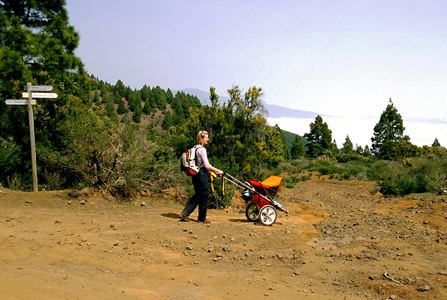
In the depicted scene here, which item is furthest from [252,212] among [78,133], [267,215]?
[78,133]

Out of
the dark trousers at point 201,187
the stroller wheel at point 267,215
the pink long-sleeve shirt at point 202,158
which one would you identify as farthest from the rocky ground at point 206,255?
the pink long-sleeve shirt at point 202,158

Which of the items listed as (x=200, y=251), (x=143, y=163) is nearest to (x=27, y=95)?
(x=143, y=163)

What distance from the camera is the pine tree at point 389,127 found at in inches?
1844

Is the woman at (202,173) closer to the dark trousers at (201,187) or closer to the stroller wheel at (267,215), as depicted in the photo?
the dark trousers at (201,187)

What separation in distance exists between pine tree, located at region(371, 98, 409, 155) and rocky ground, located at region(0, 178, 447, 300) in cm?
4015

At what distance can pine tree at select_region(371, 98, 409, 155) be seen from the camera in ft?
154

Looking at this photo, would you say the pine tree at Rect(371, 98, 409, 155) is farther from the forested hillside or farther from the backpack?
the backpack

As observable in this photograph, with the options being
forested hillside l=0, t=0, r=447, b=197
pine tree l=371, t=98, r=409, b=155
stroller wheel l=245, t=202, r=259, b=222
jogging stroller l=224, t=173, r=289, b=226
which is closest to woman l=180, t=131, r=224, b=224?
jogging stroller l=224, t=173, r=289, b=226

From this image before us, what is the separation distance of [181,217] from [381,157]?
3486 centimetres

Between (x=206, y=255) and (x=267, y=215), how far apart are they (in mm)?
2963

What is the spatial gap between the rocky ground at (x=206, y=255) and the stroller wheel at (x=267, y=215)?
0.20 metres

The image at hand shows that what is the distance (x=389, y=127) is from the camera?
47031 millimetres

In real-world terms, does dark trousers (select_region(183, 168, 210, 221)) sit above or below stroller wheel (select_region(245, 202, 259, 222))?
above

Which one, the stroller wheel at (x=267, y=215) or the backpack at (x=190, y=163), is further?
the stroller wheel at (x=267, y=215)
